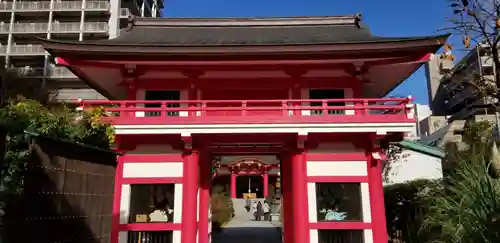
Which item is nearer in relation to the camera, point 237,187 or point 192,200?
point 192,200

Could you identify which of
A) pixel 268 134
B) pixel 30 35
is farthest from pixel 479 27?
pixel 30 35

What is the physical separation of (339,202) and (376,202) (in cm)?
115

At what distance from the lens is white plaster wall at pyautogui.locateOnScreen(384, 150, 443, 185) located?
2248 centimetres

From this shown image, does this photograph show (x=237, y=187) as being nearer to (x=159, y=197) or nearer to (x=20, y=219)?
(x=159, y=197)

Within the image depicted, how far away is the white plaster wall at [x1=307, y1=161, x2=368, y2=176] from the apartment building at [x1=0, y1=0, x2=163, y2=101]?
43250 mm

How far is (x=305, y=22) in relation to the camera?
1680cm

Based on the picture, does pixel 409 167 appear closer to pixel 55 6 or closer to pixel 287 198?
pixel 287 198

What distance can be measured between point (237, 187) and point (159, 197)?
2925cm

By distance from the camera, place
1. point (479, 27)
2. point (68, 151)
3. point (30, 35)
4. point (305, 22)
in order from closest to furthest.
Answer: point (68, 151) < point (479, 27) < point (305, 22) < point (30, 35)

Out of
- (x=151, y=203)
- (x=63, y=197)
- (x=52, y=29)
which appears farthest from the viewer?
(x=52, y=29)

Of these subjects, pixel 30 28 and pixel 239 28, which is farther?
pixel 30 28

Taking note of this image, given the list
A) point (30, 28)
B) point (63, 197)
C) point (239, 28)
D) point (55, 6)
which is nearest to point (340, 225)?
point (63, 197)

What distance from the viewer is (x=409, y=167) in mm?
22781

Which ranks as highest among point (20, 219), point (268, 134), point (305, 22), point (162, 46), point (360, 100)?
point (305, 22)
